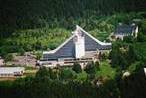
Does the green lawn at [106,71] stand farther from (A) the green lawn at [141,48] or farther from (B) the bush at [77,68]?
(A) the green lawn at [141,48]

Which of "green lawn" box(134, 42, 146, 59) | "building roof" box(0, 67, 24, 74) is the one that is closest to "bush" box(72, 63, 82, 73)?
"building roof" box(0, 67, 24, 74)

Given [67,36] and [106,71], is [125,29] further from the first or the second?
[106,71]

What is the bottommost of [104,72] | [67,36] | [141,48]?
[104,72]

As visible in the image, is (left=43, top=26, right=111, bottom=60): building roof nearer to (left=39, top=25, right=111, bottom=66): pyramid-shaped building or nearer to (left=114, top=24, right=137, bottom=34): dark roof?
(left=39, top=25, right=111, bottom=66): pyramid-shaped building

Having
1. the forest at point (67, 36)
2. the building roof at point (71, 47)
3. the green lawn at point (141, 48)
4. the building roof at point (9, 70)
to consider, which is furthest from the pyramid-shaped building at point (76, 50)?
the green lawn at point (141, 48)

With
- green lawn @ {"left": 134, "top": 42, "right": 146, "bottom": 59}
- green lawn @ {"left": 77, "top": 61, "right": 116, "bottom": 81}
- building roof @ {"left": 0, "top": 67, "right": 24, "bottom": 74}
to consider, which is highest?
green lawn @ {"left": 134, "top": 42, "right": 146, "bottom": 59}

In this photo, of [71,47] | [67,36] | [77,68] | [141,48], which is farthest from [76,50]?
[141,48]

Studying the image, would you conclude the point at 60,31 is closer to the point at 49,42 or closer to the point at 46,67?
the point at 49,42
